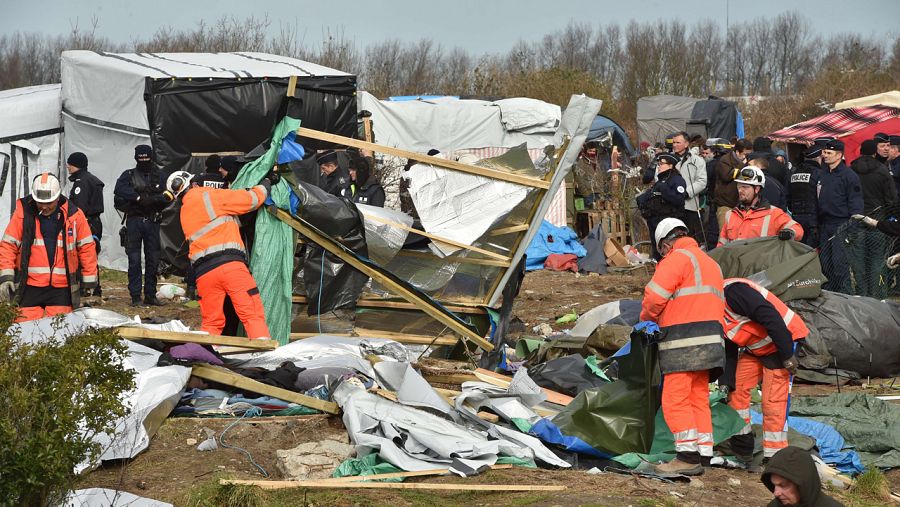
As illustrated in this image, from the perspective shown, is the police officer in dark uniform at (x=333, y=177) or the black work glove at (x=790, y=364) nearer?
the black work glove at (x=790, y=364)

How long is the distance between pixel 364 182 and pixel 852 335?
6171mm

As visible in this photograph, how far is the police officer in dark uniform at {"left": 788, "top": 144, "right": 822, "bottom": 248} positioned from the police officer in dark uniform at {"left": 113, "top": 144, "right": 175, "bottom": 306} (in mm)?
7026

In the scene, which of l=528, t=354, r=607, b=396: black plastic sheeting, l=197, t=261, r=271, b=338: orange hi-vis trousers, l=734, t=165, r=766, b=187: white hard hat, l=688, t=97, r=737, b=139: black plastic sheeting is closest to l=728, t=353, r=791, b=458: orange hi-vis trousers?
l=528, t=354, r=607, b=396: black plastic sheeting

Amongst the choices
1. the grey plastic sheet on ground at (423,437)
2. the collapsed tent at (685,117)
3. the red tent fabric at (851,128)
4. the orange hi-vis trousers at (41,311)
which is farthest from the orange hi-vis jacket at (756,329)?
the collapsed tent at (685,117)

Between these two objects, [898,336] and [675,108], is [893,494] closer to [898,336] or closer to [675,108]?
[898,336]

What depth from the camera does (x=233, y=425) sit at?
658cm

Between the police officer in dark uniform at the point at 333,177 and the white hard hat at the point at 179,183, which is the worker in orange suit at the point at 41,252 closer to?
the white hard hat at the point at 179,183

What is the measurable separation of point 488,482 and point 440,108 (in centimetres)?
1394

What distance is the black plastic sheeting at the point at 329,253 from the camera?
8.44m

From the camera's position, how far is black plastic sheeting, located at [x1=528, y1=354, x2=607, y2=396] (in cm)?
792

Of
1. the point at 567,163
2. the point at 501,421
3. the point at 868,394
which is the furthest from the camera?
the point at 567,163

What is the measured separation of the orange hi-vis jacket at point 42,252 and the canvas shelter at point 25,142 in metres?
6.78

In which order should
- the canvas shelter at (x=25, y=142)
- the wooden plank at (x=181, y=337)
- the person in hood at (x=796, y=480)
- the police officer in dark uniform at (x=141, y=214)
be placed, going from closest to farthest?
the person in hood at (x=796, y=480), the wooden plank at (x=181, y=337), the police officer in dark uniform at (x=141, y=214), the canvas shelter at (x=25, y=142)

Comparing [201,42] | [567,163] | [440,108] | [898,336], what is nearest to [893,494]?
[898,336]
